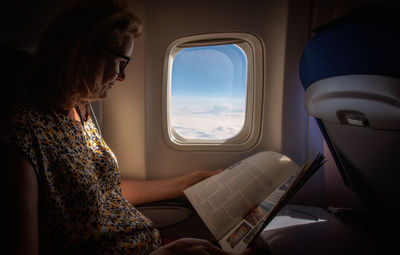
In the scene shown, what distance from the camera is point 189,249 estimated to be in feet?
2.43

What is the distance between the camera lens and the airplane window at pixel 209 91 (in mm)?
1408

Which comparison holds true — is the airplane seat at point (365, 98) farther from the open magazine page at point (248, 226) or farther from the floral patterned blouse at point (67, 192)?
the floral patterned blouse at point (67, 192)

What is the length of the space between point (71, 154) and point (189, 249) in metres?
0.51

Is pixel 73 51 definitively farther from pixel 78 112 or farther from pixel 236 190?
pixel 236 190

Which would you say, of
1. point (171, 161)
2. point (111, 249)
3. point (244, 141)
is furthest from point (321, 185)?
point (111, 249)

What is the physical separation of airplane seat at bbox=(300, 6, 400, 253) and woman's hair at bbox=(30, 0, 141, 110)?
2.16 feet

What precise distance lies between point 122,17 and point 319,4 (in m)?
1.02

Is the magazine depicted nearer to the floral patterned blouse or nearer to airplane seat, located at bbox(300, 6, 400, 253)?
airplane seat, located at bbox(300, 6, 400, 253)

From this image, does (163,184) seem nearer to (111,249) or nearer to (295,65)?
(111,249)

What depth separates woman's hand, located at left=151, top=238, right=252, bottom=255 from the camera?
0.73 metres

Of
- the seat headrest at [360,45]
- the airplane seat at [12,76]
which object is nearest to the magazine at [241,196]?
the seat headrest at [360,45]

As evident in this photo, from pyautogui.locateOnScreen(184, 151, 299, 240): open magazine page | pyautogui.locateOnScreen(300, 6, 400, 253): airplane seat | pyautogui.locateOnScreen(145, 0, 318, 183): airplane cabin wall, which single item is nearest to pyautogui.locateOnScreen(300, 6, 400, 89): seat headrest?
pyautogui.locateOnScreen(300, 6, 400, 253): airplane seat

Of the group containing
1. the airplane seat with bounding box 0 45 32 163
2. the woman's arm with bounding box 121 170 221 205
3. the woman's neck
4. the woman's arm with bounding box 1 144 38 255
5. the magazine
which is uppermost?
the airplane seat with bounding box 0 45 32 163

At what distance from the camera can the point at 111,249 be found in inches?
27.9
